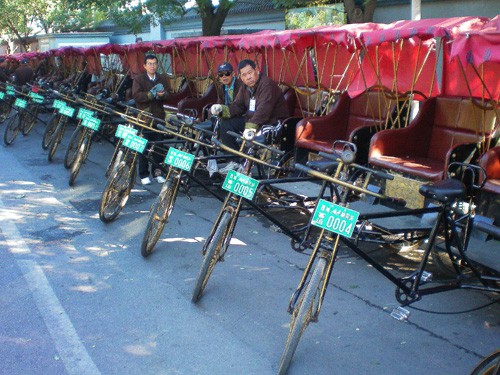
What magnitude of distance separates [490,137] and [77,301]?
13.0 feet

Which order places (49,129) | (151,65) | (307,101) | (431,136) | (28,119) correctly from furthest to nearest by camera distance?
(28,119) < (49,129) < (307,101) < (151,65) < (431,136)

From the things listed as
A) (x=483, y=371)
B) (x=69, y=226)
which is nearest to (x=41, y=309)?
(x=69, y=226)

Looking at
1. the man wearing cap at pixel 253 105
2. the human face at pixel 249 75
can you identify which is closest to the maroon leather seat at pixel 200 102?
the man wearing cap at pixel 253 105

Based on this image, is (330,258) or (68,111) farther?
(68,111)

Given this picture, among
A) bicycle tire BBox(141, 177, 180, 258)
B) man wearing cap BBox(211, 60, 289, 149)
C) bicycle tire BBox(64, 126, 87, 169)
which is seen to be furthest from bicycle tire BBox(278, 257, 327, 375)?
bicycle tire BBox(64, 126, 87, 169)

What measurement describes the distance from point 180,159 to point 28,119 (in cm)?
800

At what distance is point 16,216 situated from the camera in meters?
6.40

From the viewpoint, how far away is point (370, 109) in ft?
22.7

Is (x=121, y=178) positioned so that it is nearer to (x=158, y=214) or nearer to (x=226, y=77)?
(x=158, y=214)

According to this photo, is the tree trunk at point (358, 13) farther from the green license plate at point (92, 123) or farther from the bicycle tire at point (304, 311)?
the bicycle tire at point (304, 311)

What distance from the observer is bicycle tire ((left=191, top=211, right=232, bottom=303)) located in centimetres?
407

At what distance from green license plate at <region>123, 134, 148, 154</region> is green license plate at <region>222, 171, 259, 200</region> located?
1.59 metres

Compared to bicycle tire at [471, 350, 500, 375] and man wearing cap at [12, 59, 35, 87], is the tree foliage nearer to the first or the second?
man wearing cap at [12, 59, 35, 87]

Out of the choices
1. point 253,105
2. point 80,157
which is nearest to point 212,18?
point 80,157
